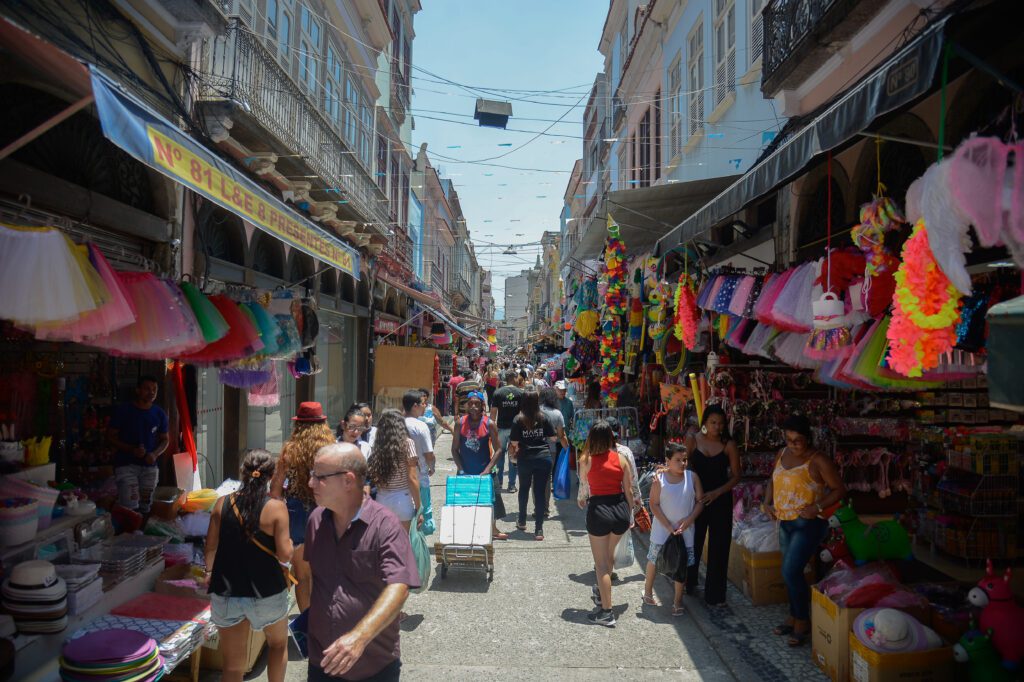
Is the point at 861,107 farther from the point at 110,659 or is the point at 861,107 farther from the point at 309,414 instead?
the point at 110,659

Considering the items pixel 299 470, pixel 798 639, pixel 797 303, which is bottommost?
pixel 798 639

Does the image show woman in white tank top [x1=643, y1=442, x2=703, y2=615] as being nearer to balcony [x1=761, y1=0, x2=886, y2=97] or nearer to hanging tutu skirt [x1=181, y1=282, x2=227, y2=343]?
hanging tutu skirt [x1=181, y1=282, x2=227, y2=343]

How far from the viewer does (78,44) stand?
5270 millimetres

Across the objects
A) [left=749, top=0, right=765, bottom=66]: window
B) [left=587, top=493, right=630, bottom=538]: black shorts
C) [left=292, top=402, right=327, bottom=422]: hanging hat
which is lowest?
[left=587, top=493, right=630, bottom=538]: black shorts

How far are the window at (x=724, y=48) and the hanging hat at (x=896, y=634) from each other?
8.87 meters

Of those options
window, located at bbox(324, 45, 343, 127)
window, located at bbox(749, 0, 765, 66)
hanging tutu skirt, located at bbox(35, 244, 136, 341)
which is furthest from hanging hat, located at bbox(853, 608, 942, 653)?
window, located at bbox(324, 45, 343, 127)

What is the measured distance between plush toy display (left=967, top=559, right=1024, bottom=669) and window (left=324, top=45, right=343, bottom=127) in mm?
12474

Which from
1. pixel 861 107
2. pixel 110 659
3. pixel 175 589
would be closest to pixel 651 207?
pixel 861 107

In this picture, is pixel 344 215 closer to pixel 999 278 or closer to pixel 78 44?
pixel 78 44

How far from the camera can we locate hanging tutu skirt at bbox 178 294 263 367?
551 cm

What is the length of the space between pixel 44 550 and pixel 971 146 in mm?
5473

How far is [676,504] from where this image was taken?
213 inches

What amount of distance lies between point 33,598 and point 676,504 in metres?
4.45

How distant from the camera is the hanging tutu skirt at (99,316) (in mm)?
3635
